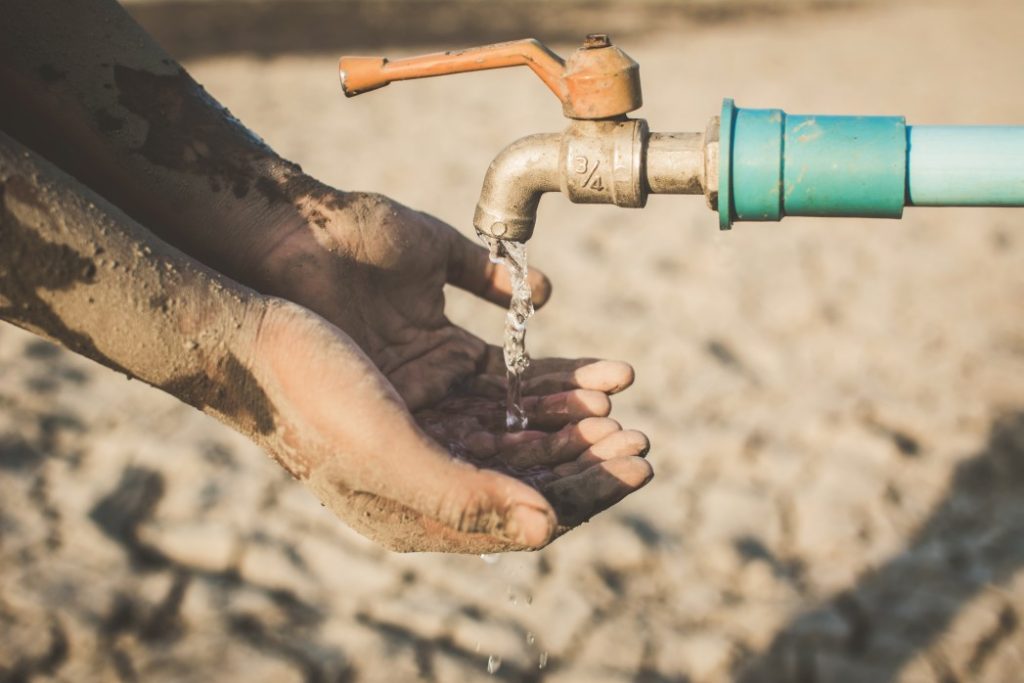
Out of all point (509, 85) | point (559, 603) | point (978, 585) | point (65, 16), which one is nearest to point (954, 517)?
point (978, 585)

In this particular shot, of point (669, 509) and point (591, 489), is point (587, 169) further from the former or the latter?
point (669, 509)

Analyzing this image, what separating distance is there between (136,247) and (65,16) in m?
0.57

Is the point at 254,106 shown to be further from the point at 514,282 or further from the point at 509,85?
the point at 514,282

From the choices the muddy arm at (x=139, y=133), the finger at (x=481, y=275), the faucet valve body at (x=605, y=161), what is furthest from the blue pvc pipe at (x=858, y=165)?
the muddy arm at (x=139, y=133)

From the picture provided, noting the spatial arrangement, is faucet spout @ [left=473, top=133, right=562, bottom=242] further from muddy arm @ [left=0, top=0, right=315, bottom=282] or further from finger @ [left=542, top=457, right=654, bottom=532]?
muddy arm @ [left=0, top=0, right=315, bottom=282]

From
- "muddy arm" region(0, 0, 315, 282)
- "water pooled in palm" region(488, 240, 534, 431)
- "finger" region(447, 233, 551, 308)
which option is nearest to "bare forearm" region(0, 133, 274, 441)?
"muddy arm" region(0, 0, 315, 282)

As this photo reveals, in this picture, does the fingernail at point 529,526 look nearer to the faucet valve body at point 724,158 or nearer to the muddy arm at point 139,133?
the faucet valve body at point 724,158

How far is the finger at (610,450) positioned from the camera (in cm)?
158

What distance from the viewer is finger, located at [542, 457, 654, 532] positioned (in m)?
1.48

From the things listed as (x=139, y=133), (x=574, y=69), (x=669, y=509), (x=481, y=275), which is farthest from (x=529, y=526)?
(x=669, y=509)

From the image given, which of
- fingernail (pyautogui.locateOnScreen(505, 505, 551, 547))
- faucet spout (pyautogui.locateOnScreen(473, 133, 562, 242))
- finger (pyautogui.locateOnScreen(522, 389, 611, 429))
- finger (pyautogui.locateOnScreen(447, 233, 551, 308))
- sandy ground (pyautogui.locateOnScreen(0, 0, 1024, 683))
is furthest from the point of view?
sandy ground (pyautogui.locateOnScreen(0, 0, 1024, 683))

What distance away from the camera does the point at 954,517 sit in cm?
262

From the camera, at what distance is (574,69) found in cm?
142

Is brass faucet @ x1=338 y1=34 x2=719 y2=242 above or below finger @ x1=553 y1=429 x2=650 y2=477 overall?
above
